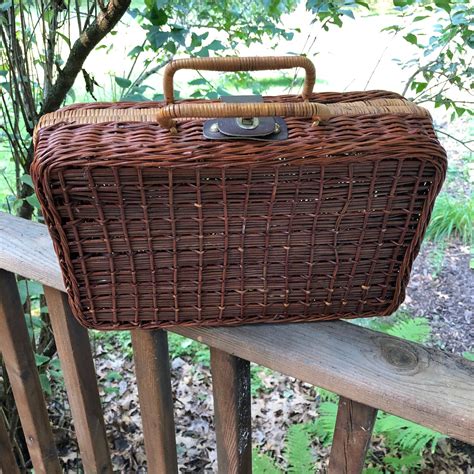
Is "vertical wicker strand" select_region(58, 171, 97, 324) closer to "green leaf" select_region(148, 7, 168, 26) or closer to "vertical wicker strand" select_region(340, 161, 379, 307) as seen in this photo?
"vertical wicker strand" select_region(340, 161, 379, 307)

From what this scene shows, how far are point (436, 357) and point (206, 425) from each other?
132 cm

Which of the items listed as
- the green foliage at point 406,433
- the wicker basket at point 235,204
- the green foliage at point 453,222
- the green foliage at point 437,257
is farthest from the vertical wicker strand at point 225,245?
the green foliage at point 453,222

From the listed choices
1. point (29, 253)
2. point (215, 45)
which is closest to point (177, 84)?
point (215, 45)

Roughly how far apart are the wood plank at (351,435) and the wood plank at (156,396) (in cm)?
27

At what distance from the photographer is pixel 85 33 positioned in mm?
1019

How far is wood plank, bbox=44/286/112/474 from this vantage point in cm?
81

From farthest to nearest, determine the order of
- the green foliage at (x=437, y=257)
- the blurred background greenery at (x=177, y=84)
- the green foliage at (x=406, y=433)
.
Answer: the green foliage at (x=437, y=257), the green foliage at (x=406, y=433), the blurred background greenery at (x=177, y=84)

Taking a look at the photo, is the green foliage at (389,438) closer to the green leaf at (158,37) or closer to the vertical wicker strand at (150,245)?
the vertical wicker strand at (150,245)

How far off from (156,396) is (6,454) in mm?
508

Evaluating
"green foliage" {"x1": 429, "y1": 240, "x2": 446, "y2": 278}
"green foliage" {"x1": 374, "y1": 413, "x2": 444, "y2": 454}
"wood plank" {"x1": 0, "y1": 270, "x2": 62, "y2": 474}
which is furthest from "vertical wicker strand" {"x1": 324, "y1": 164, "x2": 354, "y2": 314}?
"green foliage" {"x1": 429, "y1": 240, "x2": 446, "y2": 278}

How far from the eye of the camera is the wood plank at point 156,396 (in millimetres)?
746

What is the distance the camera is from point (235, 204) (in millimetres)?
549

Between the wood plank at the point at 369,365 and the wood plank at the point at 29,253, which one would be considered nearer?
the wood plank at the point at 369,365

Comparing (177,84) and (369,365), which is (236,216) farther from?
(177,84)
